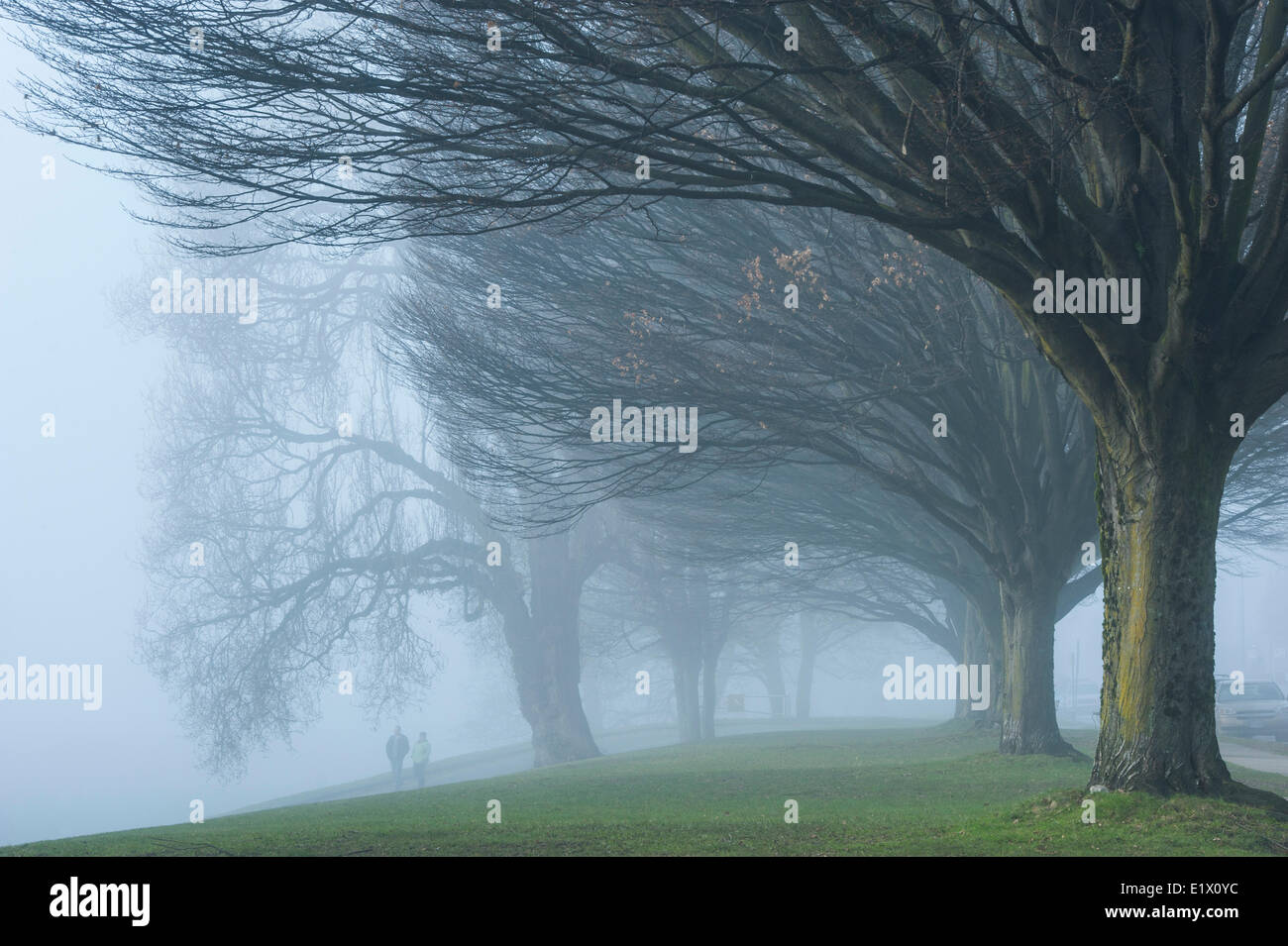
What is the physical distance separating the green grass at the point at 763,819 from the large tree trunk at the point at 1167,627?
0.36m

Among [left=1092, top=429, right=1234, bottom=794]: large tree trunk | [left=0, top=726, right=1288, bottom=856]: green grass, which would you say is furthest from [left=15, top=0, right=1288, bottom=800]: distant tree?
[left=0, top=726, right=1288, bottom=856]: green grass

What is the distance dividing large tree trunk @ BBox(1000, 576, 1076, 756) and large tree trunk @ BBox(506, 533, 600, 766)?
13832 mm

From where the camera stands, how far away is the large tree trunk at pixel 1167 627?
29.1ft

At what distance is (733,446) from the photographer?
15.5m

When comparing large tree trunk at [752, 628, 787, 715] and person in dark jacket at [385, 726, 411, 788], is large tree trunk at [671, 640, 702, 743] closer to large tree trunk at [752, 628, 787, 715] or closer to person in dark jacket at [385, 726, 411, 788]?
large tree trunk at [752, 628, 787, 715]

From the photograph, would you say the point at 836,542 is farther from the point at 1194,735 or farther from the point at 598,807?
the point at 1194,735

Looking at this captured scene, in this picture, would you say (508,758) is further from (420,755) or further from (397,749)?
(420,755)

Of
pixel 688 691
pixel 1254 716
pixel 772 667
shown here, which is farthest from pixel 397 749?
pixel 772 667

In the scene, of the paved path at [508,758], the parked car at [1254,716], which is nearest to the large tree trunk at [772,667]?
the paved path at [508,758]

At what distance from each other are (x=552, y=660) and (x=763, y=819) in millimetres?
19593

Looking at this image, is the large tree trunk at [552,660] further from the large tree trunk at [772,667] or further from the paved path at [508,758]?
the large tree trunk at [772,667]

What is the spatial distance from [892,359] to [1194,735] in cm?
778

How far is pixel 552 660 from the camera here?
2977cm

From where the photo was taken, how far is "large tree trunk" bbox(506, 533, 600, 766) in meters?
29.3
